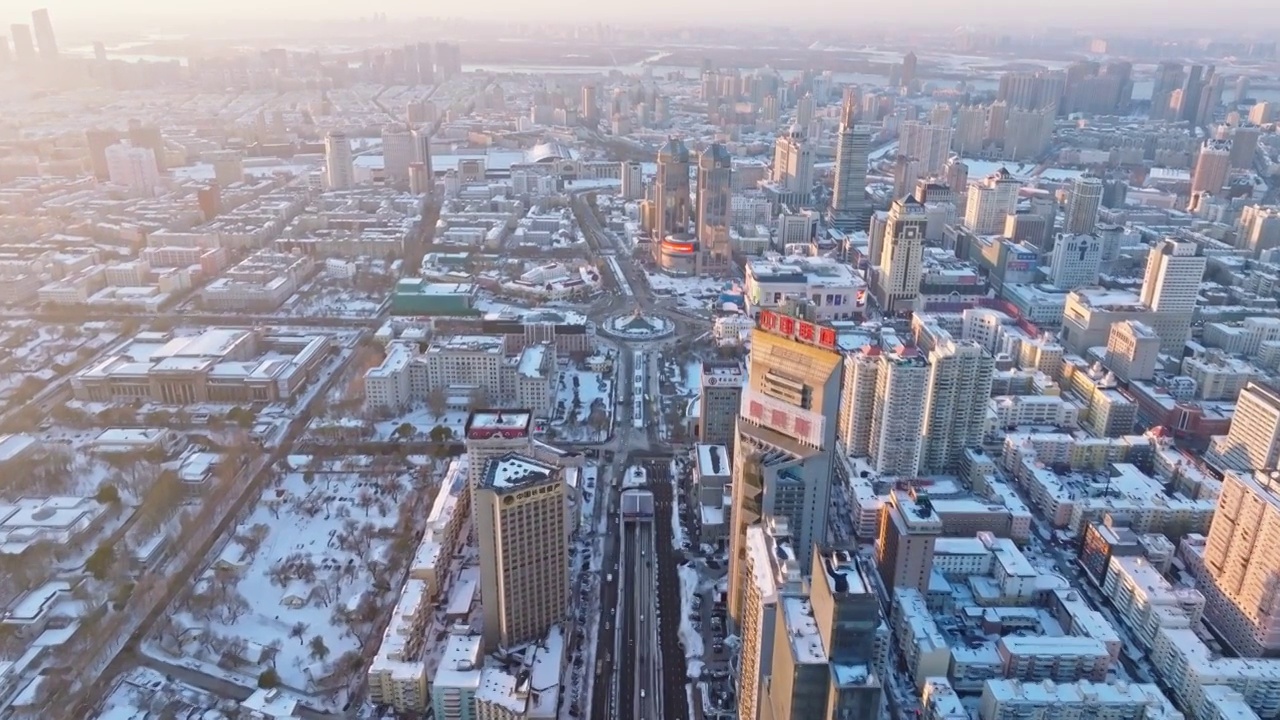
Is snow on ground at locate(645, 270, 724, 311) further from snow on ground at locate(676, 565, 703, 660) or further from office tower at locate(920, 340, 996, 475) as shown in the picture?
snow on ground at locate(676, 565, 703, 660)

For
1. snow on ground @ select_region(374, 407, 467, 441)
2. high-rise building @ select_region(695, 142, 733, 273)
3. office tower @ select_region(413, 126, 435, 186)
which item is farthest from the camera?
office tower @ select_region(413, 126, 435, 186)

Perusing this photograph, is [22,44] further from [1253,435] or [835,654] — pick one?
[1253,435]

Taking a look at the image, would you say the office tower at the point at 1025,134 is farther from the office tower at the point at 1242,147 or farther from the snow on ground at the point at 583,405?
the snow on ground at the point at 583,405

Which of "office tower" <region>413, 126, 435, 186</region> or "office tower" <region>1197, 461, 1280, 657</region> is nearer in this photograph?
"office tower" <region>1197, 461, 1280, 657</region>

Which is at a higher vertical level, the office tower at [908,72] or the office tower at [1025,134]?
the office tower at [908,72]

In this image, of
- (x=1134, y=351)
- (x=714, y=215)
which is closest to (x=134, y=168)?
(x=714, y=215)

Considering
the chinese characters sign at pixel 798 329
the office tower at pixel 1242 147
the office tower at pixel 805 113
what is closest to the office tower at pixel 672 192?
the chinese characters sign at pixel 798 329

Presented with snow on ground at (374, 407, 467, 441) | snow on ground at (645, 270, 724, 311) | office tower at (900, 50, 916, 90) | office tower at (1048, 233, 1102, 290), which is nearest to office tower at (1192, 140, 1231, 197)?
office tower at (1048, 233, 1102, 290)
